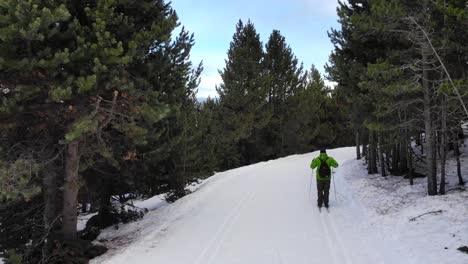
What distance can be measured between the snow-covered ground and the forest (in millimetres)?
1370


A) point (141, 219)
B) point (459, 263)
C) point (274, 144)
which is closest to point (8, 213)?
point (141, 219)

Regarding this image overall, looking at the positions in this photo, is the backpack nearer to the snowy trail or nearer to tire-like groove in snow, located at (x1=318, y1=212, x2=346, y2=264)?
the snowy trail

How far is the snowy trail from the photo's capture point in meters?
8.20

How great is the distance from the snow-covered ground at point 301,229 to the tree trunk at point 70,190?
117 cm

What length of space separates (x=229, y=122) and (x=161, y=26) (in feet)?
67.8

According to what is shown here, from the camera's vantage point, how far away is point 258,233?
32.7 ft

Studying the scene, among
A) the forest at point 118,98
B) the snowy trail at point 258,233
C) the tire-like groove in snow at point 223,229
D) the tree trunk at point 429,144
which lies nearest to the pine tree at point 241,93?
the forest at point 118,98

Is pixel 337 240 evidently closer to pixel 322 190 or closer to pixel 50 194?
pixel 322 190

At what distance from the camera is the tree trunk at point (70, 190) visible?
1020cm

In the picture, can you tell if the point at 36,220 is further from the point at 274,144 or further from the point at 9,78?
the point at 274,144

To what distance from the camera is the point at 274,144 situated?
3719 cm

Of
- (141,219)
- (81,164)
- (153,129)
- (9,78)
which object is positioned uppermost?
(9,78)

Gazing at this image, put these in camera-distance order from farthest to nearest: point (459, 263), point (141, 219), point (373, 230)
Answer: point (141, 219), point (373, 230), point (459, 263)

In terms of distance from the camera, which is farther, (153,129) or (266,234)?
(153,129)
